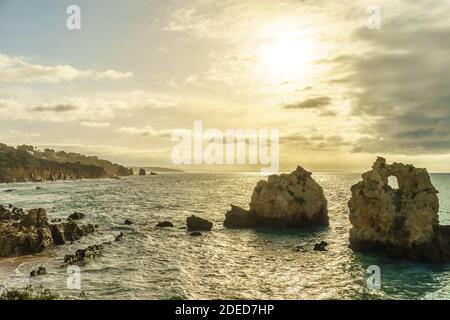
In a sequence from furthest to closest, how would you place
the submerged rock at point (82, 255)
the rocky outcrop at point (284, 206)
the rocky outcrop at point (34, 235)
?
the rocky outcrop at point (284, 206), the rocky outcrop at point (34, 235), the submerged rock at point (82, 255)

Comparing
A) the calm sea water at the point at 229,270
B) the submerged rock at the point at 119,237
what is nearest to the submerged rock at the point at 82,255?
the calm sea water at the point at 229,270

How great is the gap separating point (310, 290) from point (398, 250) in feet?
62.3

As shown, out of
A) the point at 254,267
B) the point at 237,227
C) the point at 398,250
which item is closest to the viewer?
the point at 254,267

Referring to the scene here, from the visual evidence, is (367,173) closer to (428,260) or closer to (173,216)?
(428,260)

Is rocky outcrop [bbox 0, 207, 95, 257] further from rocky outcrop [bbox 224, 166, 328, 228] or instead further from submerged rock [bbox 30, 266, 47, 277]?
rocky outcrop [bbox 224, 166, 328, 228]

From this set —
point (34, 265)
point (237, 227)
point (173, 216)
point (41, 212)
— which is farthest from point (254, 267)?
point (173, 216)

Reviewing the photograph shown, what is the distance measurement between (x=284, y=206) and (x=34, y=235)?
150ft

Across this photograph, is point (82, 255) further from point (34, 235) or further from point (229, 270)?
point (229, 270)

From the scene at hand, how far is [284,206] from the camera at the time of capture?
8038 cm

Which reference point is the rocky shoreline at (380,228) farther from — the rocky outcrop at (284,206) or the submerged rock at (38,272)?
the rocky outcrop at (284,206)

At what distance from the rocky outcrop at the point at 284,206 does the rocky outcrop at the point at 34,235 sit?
30520 millimetres

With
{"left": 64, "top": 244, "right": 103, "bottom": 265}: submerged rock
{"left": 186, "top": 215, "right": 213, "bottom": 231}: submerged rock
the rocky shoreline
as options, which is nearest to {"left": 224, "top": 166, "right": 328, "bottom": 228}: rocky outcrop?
{"left": 186, "top": 215, "right": 213, "bottom": 231}: submerged rock

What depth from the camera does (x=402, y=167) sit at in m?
57.9

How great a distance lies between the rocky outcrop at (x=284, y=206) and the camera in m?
80.0
